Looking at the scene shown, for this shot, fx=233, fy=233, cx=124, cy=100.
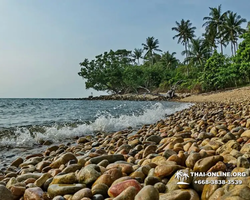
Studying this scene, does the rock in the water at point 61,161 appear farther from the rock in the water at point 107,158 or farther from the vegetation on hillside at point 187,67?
the vegetation on hillside at point 187,67

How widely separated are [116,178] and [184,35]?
42547mm

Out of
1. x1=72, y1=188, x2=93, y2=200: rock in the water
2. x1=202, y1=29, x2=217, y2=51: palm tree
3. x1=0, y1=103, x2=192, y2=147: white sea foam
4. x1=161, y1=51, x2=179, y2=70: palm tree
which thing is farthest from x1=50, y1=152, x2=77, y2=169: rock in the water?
x1=161, y1=51, x2=179, y2=70: palm tree

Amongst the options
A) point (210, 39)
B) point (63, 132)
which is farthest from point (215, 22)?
point (63, 132)

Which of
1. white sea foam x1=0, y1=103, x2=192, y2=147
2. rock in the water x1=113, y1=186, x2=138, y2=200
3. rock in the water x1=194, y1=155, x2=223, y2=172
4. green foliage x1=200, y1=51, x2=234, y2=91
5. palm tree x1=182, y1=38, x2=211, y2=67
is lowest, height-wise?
white sea foam x1=0, y1=103, x2=192, y2=147

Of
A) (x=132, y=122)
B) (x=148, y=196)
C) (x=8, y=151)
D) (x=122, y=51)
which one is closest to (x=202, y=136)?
(x=148, y=196)

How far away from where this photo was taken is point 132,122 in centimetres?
756

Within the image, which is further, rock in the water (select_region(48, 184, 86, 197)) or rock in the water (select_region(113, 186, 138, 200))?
rock in the water (select_region(48, 184, 86, 197))

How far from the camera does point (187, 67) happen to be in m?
38.8

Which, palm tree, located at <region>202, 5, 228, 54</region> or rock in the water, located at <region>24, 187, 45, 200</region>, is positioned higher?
palm tree, located at <region>202, 5, 228, 54</region>

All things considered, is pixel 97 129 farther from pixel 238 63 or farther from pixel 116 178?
pixel 238 63

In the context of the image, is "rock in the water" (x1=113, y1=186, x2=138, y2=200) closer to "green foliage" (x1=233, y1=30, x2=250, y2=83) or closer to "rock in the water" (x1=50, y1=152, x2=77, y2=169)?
"rock in the water" (x1=50, y1=152, x2=77, y2=169)

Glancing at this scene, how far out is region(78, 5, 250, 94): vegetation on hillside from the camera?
88.3 ft

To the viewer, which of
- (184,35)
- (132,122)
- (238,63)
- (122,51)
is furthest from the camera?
(122,51)

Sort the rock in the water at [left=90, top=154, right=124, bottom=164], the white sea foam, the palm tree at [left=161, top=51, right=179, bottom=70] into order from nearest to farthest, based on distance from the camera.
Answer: the rock in the water at [left=90, top=154, right=124, bottom=164] < the white sea foam < the palm tree at [left=161, top=51, right=179, bottom=70]
